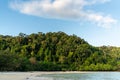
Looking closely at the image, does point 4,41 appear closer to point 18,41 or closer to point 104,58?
point 18,41

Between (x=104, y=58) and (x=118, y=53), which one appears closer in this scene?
(x=104, y=58)

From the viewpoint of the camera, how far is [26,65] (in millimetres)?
71438

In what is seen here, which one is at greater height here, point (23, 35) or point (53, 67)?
point (23, 35)

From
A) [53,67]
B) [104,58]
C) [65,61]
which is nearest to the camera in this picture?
[53,67]

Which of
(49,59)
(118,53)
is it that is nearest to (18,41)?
(49,59)

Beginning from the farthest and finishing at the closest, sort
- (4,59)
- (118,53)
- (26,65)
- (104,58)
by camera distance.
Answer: (118,53), (104,58), (26,65), (4,59)

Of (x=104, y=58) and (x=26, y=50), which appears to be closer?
(x=26, y=50)

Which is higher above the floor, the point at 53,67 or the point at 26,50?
the point at 26,50

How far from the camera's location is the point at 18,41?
9212cm

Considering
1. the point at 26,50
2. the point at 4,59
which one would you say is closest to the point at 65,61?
the point at 26,50

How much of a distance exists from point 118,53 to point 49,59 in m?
43.6

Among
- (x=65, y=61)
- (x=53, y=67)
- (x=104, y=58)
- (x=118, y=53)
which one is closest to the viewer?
(x=53, y=67)

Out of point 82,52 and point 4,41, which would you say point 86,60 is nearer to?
point 82,52

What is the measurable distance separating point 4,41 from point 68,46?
20.7m
